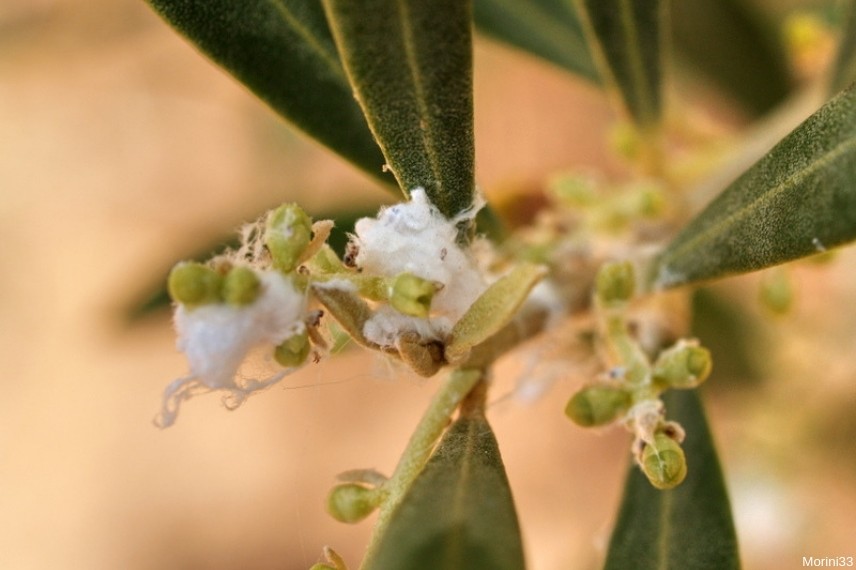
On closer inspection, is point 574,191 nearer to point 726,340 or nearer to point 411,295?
point 411,295

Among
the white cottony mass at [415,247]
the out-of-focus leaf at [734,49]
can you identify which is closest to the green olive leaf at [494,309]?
the white cottony mass at [415,247]

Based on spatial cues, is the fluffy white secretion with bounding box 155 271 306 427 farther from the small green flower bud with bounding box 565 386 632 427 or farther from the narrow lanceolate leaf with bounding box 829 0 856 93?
the narrow lanceolate leaf with bounding box 829 0 856 93

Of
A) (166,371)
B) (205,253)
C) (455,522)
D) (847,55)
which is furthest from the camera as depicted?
(166,371)

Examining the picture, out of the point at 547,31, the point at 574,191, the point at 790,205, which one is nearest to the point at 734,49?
the point at 547,31

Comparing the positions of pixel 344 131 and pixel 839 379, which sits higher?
pixel 839 379

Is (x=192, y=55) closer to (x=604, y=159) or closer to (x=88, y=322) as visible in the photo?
(x=88, y=322)

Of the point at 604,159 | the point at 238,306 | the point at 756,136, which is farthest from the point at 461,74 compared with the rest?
the point at 604,159

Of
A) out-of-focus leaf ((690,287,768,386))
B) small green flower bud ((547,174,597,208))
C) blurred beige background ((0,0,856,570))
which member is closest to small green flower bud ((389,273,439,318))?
small green flower bud ((547,174,597,208))
